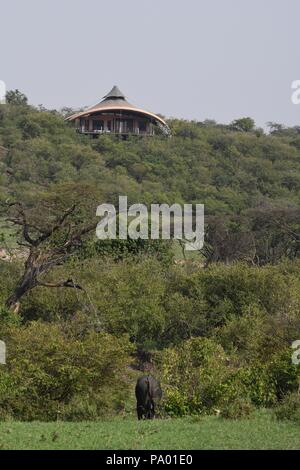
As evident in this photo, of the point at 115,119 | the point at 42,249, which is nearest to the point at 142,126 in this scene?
the point at 115,119

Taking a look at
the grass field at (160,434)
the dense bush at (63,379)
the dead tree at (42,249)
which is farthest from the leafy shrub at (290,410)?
→ the dead tree at (42,249)

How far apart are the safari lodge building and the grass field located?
57.2m

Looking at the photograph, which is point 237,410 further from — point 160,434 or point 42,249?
point 42,249

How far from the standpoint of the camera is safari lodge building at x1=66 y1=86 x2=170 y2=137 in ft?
230

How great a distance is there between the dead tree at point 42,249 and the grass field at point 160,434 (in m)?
12.7

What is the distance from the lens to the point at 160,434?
11.7 metres

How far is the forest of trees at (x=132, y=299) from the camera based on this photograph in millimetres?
16188

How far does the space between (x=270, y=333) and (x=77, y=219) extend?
30.2 ft

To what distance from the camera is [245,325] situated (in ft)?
81.1

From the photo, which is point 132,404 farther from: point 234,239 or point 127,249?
point 234,239

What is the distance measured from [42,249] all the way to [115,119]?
44.7m

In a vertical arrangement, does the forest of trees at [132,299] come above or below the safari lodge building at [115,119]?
below

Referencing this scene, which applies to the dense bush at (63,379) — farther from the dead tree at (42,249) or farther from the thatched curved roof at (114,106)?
the thatched curved roof at (114,106)

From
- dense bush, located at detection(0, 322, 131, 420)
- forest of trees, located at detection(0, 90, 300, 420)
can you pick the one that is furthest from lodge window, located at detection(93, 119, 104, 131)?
dense bush, located at detection(0, 322, 131, 420)
